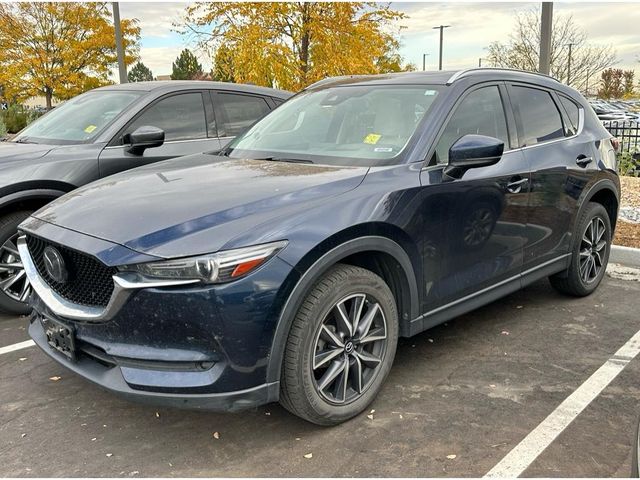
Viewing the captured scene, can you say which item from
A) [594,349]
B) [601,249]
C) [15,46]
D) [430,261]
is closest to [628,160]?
[601,249]

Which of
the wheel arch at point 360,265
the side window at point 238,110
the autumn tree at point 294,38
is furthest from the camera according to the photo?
the autumn tree at point 294,38

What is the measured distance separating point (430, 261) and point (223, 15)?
32.4ft

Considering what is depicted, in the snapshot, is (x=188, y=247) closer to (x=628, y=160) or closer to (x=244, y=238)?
(x=244, y=238)

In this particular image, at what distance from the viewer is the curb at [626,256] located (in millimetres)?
5938

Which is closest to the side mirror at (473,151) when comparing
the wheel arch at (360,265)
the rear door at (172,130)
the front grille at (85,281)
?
the wheel arch at (360,265)

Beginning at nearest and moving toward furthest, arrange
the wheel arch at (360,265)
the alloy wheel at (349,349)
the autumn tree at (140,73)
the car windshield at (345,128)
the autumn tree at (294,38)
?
1. the wheel arch at (360,265)
2. the alloy wheel at (349,349)
3. the car windshield at (345,128)
4. the autumn tree at (294,38)
5. the autumn tree at (140,73)

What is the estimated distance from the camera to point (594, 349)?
4.01 m

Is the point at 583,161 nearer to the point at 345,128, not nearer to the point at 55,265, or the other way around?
the point at 345,128

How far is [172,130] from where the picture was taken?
5668 millimetres

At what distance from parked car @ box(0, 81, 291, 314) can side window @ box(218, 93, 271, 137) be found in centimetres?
1

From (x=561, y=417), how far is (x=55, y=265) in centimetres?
269

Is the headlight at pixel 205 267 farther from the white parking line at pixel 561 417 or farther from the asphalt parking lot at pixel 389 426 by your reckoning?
the white parking line at pixel 561 417

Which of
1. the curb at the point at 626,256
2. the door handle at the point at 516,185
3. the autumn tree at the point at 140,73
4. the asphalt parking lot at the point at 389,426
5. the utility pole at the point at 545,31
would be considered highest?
the autumn tree at the point at 140,73

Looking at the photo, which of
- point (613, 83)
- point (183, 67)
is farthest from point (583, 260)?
point (183, 67)
